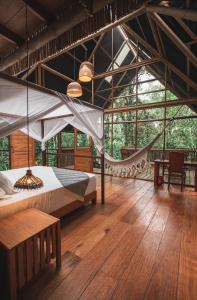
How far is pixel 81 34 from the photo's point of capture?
5.76ft

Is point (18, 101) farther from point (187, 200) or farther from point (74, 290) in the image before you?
point (187, 200)

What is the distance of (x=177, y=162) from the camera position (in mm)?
3816

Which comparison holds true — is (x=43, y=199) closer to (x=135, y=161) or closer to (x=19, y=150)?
(x=135, y=161)

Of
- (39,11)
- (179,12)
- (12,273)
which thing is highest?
(179,12)

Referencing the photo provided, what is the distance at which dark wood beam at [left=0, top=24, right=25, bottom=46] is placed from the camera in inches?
69.9

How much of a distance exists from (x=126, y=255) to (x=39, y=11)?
8.10ft

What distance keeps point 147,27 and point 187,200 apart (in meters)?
4.12

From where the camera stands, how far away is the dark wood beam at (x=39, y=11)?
1.43 metres

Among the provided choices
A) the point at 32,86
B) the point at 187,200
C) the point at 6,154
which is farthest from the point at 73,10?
the point at 6,154

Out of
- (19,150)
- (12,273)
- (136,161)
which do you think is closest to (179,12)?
(136,161)

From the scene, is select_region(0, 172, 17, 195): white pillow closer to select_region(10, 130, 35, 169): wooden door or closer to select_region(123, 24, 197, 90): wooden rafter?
select_region(10, 130, 35, 169): wooden door

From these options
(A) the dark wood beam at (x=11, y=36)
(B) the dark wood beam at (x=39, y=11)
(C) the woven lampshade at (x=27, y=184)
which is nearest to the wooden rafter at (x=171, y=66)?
(B) the dark wood beam at (x=39, y=11)

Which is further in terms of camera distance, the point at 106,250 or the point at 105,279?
the point at 106,250

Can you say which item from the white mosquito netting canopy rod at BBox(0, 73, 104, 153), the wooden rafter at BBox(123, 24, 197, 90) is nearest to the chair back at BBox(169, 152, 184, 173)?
the wooden rafter at BBox(123, 24, 197, 90)
